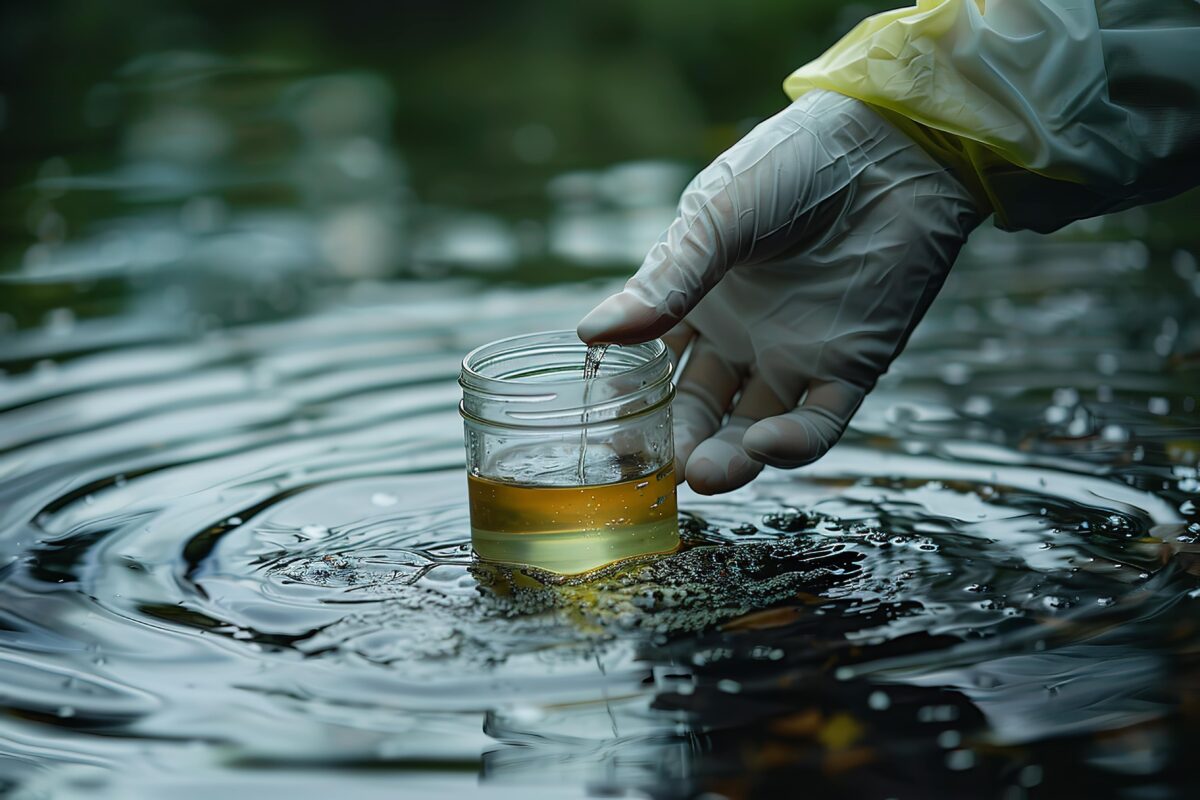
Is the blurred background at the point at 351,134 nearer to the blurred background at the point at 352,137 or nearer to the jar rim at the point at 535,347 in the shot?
the blurred background at the point at 352,137

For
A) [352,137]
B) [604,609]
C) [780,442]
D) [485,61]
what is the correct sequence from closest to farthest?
1. [604,609]
2. [780,442]
3. [352,137]
4. [485,61]

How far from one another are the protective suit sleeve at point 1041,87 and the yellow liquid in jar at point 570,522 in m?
0.54

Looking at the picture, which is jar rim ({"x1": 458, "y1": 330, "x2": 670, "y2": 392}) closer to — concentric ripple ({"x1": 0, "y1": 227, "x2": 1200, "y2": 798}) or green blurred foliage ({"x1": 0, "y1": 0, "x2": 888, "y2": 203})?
concentric ripple ({"x1": 0, "y1": 227, "x2": 1200, "y2": 798})

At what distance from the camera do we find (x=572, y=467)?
144cm

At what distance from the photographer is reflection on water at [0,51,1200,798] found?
1129 mm

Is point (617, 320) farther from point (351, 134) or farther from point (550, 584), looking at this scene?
point (351, 134)

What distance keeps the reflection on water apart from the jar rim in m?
0.22

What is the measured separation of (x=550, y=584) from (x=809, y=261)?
51 cm

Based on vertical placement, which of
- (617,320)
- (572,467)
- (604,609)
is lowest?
(604,609)

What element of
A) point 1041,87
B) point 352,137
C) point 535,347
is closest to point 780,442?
point 535,347

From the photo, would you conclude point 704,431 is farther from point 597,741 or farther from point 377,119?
point 377,119

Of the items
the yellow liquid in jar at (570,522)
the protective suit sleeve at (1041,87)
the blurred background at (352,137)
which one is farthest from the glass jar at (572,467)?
the blurred background at (352,137)

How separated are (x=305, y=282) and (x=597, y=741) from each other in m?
1.92

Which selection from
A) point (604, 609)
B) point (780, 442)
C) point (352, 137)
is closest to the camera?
point (604, 609)
